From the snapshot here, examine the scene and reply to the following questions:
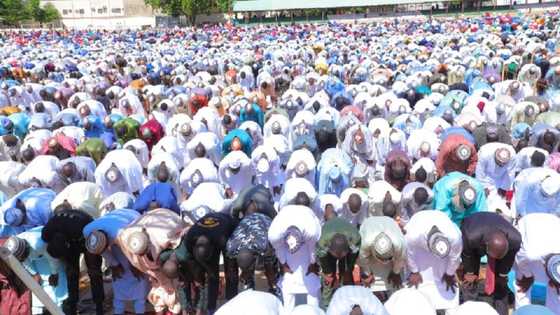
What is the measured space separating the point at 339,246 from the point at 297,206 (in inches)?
29.6

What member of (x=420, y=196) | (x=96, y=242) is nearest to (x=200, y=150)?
(x=96, y=242)

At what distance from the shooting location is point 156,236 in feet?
16.5

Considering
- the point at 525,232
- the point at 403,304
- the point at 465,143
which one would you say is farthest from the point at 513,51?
the point at 403,304

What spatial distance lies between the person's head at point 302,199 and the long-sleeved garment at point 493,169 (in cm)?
297

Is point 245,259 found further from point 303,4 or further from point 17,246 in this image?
point 303,4

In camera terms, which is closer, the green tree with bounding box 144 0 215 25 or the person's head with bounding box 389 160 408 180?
the person's head with bounding box 389 160 408 180

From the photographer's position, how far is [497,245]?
178 inches

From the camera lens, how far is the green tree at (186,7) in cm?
5856

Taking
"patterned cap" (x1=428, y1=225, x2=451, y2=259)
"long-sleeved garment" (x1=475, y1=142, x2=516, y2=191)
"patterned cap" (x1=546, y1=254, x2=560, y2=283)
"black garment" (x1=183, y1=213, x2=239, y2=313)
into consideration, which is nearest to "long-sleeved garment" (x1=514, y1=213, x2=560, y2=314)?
"patterned cap" (x1=546, y1=254, x2=560, y2=283)

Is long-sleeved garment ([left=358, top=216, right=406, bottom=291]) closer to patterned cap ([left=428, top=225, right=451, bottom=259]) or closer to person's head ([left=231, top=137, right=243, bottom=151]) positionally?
patterned cap ([left=428, top=225, right=451, bottom=259])

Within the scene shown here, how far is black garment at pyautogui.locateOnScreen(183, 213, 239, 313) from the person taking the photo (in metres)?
4.93

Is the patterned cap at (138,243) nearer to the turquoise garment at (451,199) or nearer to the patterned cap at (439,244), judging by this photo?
the patterned cap at (439,244)

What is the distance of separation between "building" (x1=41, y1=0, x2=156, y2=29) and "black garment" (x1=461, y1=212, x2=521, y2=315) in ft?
231

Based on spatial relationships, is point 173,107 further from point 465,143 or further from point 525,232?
point 525,232
